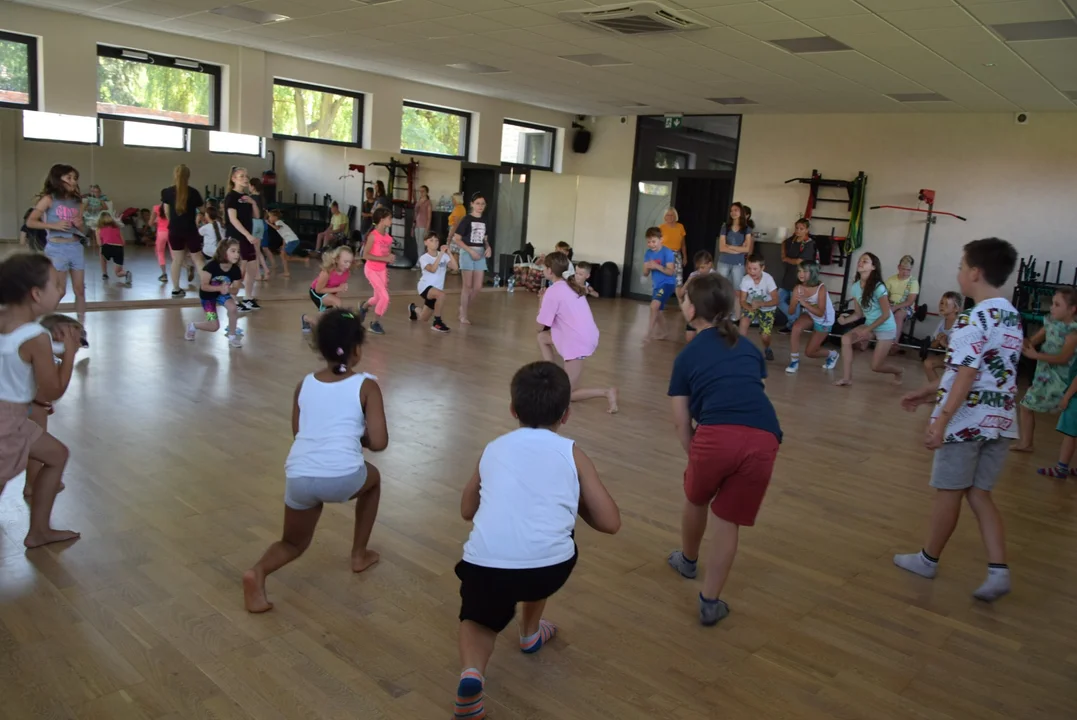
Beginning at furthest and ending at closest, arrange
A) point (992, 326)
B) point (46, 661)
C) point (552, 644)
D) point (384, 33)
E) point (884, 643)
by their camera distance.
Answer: point (384, 33) < point (992, 326) < point (884, 643) < point (552, 644) < point (46, 661)

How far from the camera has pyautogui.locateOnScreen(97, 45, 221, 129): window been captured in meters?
9.69

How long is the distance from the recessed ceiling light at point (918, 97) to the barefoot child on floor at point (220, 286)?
7.71m

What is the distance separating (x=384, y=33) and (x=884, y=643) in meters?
7.89

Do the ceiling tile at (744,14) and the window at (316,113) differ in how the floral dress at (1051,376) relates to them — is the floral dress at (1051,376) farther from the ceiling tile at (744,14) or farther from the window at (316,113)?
the window at (316,113)

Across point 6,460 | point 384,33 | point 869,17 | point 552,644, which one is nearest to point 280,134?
point 384,33

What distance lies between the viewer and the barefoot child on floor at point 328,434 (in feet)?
9.52

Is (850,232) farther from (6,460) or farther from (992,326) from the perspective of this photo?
(6,460)

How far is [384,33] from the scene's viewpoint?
8867 mm

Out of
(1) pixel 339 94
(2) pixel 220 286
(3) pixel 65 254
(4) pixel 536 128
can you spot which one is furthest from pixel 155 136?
(4) pixel 536 128

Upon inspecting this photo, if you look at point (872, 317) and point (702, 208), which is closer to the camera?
point (872, 317)

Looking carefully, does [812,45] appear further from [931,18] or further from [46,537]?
[46,537]

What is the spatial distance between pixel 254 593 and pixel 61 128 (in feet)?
27.6

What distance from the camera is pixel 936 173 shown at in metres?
11.4

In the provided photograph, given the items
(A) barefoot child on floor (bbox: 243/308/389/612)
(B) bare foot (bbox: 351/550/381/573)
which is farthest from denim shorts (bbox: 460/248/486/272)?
(A) barefoot child on floor (bbox: 243/308/389/612)
